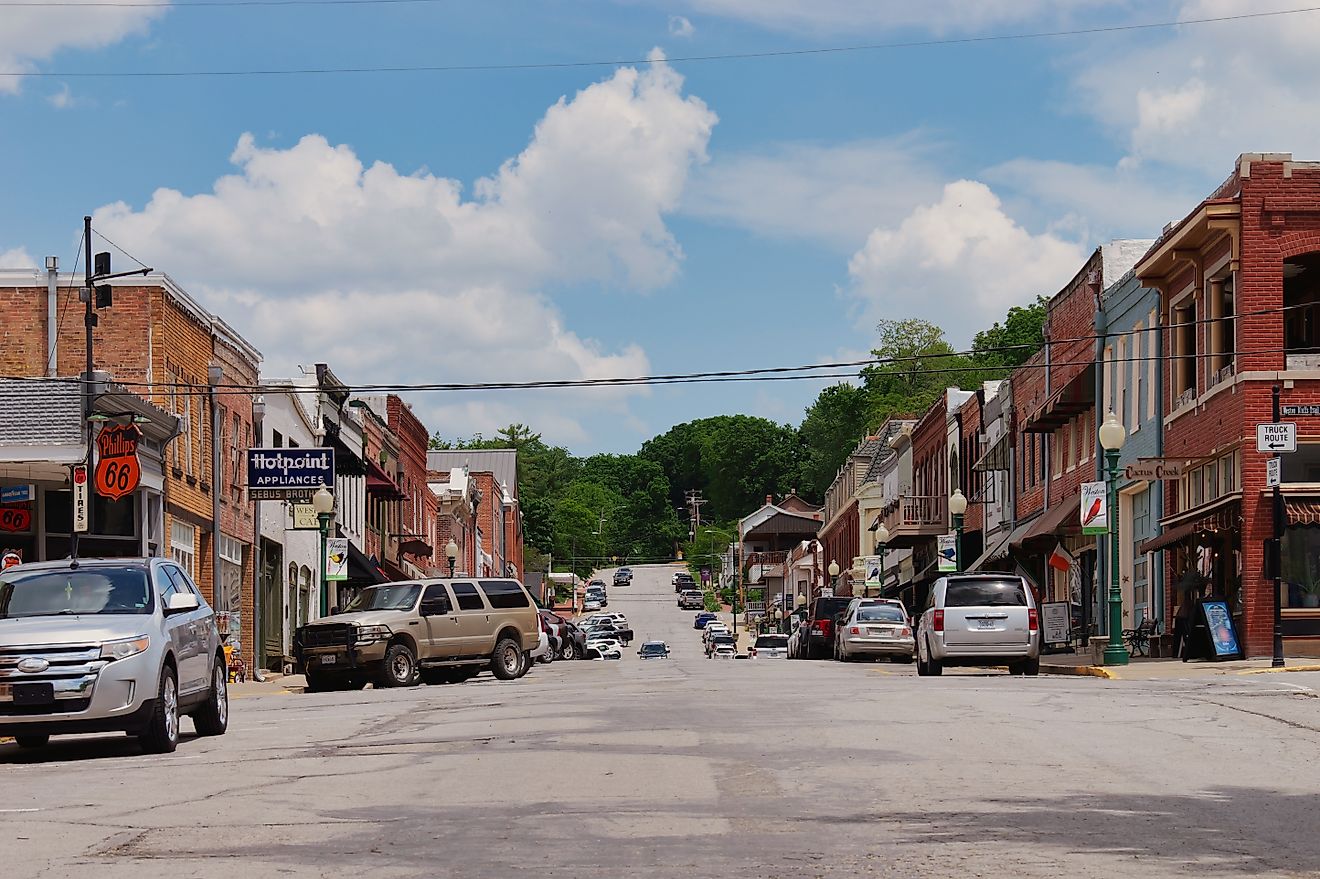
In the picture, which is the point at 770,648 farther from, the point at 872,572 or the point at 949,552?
the point at 949,552

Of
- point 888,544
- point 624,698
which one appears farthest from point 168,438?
point 888,544

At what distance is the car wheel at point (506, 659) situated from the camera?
1308 inches

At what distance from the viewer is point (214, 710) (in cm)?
1902

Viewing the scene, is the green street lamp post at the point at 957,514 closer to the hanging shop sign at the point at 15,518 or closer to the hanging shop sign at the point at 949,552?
the hanging shop sign at the point at 949,552

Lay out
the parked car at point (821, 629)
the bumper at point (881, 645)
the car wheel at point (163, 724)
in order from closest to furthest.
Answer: the car wheel at point (163, 724) → the bumper at point (881, 645) → the parked car at point (821, 629)

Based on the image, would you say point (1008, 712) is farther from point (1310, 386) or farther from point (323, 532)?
point (323, 532)

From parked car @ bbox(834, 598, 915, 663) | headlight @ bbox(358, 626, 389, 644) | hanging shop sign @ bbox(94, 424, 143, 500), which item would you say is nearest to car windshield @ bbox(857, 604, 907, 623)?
parked car @ bbox(834, 598, 915, 663)

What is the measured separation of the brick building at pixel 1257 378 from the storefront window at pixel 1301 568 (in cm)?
2

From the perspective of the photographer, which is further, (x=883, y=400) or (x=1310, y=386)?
(x=883, y=400)

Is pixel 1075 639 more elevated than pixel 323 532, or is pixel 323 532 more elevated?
pixel 323 532

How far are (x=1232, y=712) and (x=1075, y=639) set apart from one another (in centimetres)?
2755

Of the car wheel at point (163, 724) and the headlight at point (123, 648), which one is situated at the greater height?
the headlight at point (123, 648)

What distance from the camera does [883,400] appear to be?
12700 cm

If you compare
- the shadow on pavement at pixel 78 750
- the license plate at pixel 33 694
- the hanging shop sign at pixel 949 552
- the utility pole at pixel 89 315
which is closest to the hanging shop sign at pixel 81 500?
the utility pole at pixel 89 315
